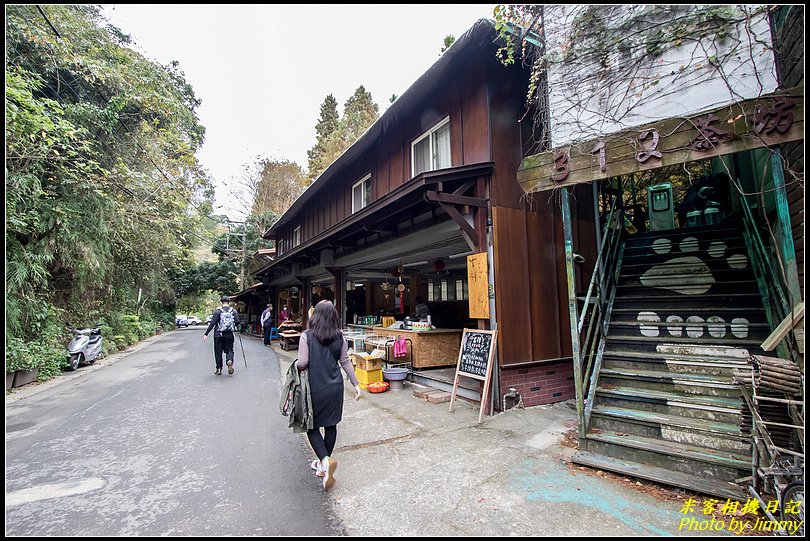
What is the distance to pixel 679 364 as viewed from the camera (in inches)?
169

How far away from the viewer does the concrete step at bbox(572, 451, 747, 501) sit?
118 inches

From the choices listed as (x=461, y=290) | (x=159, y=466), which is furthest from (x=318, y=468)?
(x=461, y=290)

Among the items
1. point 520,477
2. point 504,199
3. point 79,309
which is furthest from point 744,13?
point 79,309

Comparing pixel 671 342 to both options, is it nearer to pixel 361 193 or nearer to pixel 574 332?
pixel 574 332

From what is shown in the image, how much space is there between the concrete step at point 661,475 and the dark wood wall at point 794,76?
2.07 metres

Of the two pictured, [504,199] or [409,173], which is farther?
[409,173]

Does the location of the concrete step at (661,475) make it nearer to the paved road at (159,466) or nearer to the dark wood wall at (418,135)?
the paved road at (159,466)

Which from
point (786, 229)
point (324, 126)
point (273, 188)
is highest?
point (324, 126)

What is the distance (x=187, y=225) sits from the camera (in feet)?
57.3

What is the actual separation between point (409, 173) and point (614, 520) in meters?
7.28

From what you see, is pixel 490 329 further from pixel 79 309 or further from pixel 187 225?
pixel 187 225

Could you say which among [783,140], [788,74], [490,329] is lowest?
[490,329]

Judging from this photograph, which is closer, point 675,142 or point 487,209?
point 675,142

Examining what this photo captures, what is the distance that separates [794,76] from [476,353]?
15.8 ft
